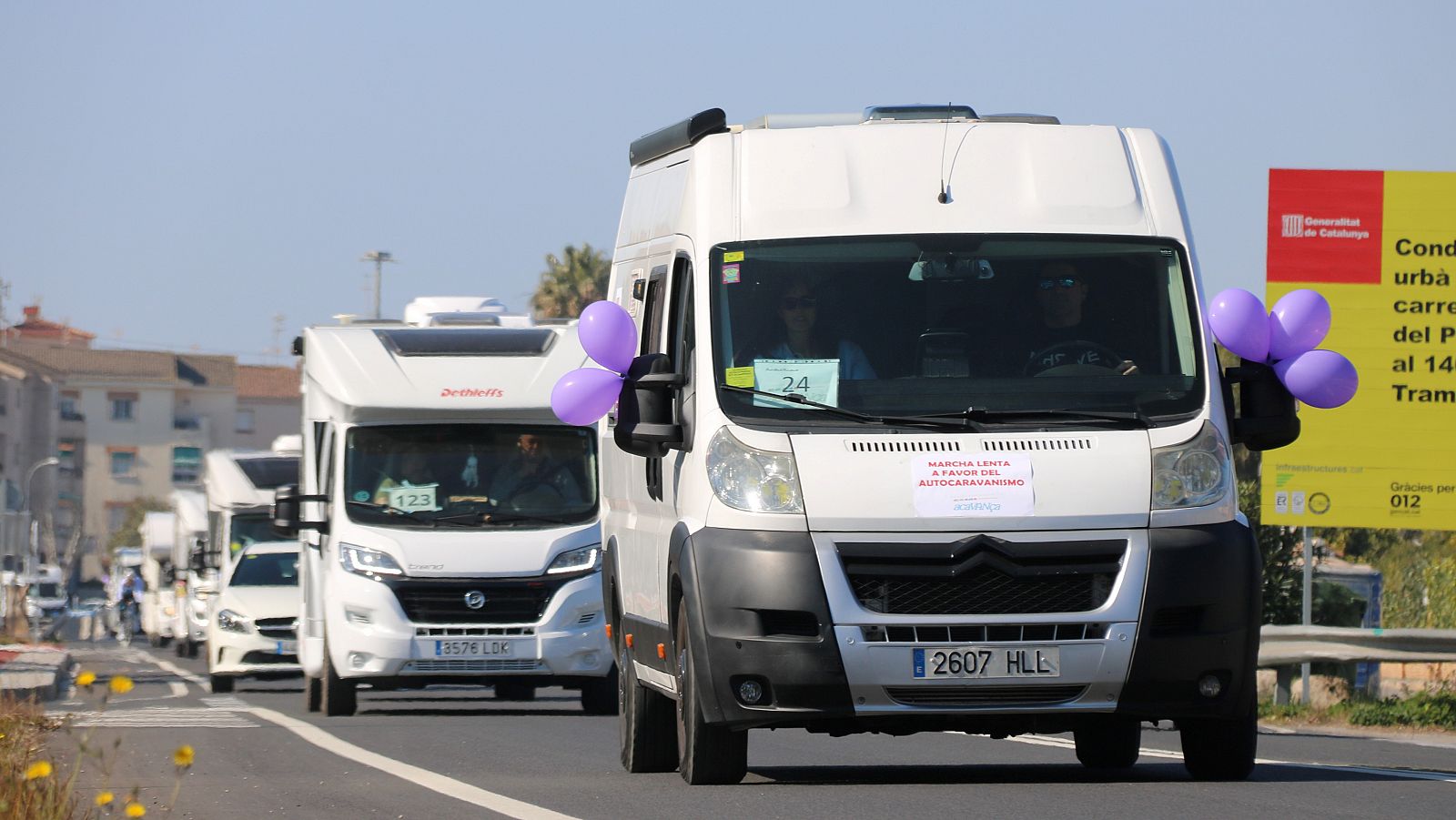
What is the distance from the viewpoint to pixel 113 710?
21.0 m

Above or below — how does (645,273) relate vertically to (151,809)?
above

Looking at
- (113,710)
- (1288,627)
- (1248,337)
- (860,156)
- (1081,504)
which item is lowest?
(113,710)

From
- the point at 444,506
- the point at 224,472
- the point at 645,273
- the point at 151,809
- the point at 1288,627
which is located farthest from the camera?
the point at 224,472

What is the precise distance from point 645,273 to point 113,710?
10.5 meters

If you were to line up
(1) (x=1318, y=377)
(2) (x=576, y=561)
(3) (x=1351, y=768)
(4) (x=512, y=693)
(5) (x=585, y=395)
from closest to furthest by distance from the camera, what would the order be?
(1) (x=1318, y=377) < (5) (x=585, y=395) < (3) (x=1351, y=768) < (2) (x=576, y=561) < (4) (x=512, y=693)

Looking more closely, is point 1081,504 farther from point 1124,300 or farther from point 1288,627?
point 1288,627

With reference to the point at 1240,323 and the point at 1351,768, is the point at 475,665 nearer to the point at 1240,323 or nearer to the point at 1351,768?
the point at 1351,768

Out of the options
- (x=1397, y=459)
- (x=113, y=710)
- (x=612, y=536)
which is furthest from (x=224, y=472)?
(x=612, y=536)

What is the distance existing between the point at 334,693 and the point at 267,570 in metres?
10.9

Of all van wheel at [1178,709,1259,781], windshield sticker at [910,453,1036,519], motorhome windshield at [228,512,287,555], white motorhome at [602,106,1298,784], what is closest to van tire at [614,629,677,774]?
white motorhome at [602,106,1298,784]

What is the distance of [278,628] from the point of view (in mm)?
28344

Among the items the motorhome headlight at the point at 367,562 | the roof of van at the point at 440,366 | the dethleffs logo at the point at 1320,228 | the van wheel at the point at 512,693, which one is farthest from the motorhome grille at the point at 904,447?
the van wheel at the point at 512,693

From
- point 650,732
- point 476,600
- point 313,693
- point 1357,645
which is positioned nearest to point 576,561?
point 476,600

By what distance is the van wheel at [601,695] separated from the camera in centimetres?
2021
